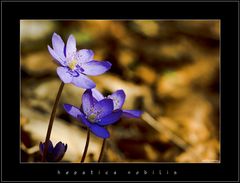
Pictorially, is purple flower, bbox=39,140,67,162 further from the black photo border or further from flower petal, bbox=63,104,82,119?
the black photo border

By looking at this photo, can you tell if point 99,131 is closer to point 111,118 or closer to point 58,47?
point 111,118

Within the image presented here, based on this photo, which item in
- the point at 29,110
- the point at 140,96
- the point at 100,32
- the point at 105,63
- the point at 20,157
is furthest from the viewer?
the point at 100,32

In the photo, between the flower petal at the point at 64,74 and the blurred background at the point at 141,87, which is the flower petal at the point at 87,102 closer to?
the flower petal at the point at 64,74

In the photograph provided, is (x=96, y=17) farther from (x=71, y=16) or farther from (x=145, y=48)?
(x=145, y=48)

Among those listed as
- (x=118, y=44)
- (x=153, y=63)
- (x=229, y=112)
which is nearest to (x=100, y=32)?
(x=118, y=44)
